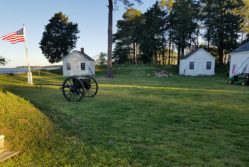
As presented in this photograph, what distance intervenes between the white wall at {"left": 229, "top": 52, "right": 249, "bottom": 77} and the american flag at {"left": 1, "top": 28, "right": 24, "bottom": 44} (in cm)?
2302

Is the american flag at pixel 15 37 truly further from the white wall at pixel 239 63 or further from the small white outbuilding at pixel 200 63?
the small white outbuilding at pixel 200 63

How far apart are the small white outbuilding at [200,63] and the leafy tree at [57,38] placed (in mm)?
26782

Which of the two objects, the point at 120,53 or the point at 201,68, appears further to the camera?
the point at 120,53

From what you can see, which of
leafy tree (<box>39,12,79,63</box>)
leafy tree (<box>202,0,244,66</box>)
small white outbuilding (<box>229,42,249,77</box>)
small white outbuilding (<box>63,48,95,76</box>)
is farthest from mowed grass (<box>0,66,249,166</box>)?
leafy tree (<box>39,12,79,63</box>)

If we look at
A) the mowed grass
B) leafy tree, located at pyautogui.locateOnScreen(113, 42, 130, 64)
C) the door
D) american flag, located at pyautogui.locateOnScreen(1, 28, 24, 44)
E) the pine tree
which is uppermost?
the pine tree

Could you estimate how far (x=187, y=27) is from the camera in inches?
1374

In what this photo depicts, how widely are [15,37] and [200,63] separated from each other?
84.6ft

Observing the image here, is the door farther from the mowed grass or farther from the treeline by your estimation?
the mowed grass

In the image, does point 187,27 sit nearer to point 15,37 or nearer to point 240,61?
point 240,61

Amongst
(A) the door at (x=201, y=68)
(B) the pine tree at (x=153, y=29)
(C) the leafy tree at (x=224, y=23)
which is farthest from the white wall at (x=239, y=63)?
(B) the pine tree at (x=153, y=29)

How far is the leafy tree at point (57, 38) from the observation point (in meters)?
35.8

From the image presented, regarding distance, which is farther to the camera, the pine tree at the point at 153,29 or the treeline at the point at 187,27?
the pine tree at the point at 153,29

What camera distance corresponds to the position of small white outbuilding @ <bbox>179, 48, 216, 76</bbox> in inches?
1033

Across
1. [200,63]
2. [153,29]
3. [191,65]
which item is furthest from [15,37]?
[153,29]
